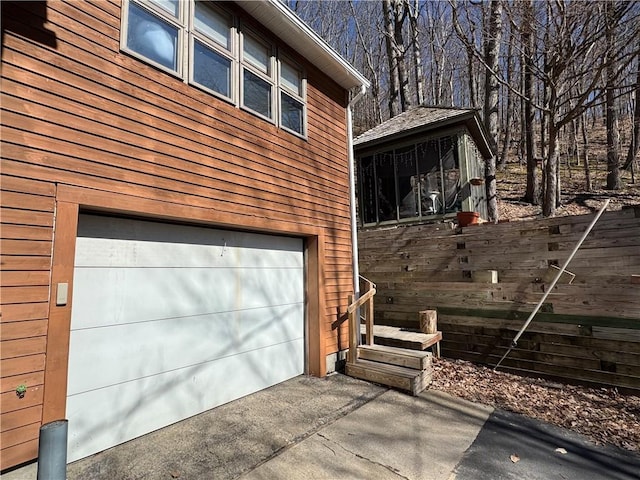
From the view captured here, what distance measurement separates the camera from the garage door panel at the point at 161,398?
9.48 feet

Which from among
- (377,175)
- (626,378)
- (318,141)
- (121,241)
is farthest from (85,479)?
(377,175)

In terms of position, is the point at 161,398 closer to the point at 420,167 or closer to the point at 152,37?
the point at 152,37

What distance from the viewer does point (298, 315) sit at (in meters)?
5.21

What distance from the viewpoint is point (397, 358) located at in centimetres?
479

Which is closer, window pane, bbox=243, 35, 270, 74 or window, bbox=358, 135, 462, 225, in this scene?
window pane, bbox=243, 35, 270, 74

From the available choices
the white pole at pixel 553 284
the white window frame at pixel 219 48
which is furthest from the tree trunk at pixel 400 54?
the white window frame at pixel 219 48

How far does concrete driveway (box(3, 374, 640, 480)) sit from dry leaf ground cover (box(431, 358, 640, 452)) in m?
0.23

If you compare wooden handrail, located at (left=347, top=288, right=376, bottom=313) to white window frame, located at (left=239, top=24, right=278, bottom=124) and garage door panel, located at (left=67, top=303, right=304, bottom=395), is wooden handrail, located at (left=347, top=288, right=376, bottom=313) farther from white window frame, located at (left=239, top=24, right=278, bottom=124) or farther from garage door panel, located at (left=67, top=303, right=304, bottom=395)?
white window frame, located at (left=239, top=24, right=278, bottom=124)

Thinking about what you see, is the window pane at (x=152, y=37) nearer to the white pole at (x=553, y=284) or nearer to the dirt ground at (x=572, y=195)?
the white pole at (x=553, y=284)

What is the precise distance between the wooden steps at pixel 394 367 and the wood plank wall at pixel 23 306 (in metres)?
3.73

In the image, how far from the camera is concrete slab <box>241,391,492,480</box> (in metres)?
2.83

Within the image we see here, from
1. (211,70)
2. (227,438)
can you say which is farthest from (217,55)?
(227,438)

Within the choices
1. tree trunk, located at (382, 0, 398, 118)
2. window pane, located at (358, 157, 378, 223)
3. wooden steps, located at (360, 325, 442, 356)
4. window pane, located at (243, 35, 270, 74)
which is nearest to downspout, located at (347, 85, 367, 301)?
wooden steps, located at (360, 325, 442, 356)

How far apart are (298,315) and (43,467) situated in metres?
3.47
